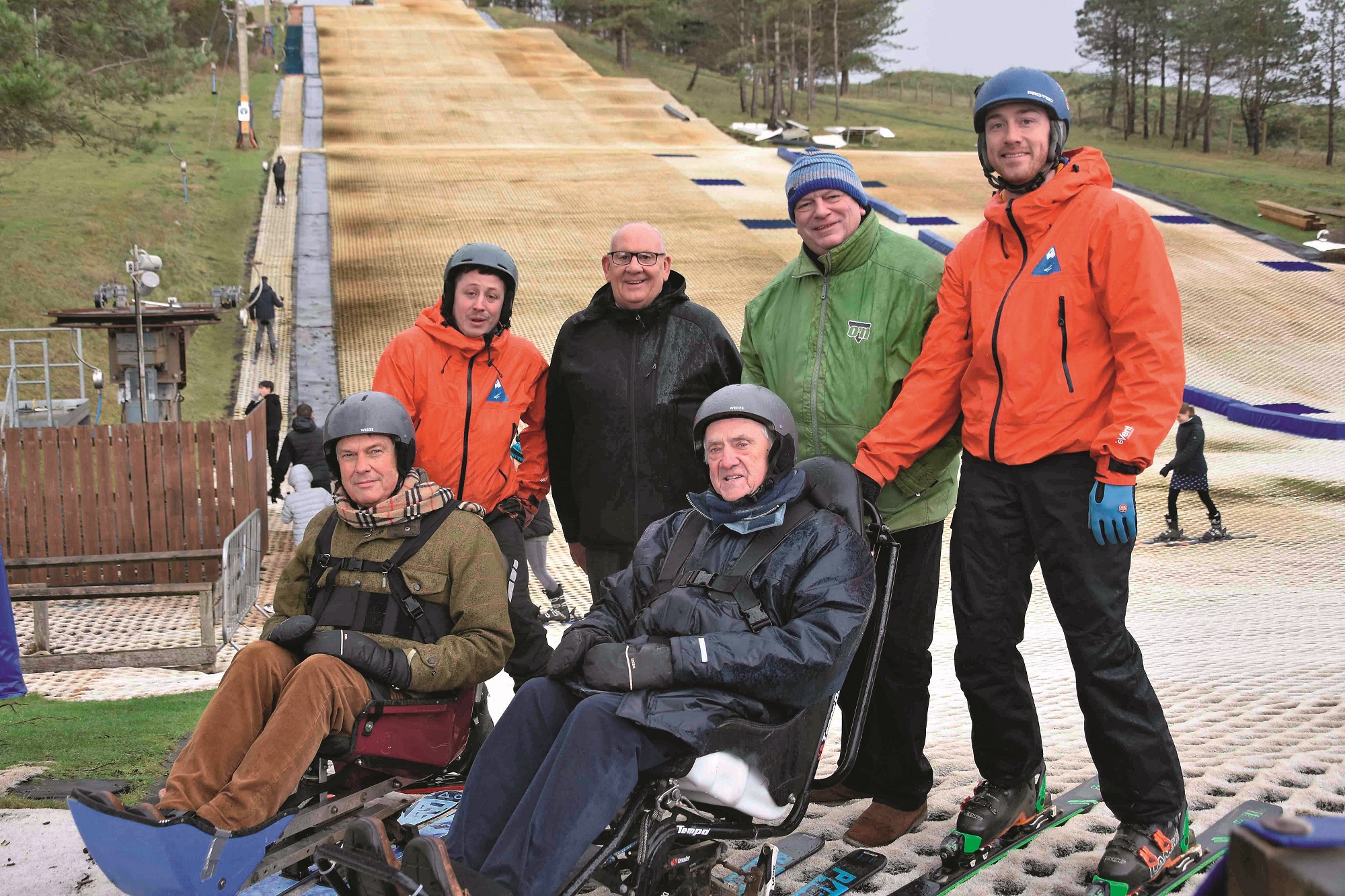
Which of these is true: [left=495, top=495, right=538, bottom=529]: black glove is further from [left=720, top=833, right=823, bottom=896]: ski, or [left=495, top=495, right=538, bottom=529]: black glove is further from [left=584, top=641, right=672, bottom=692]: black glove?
[left=720, top=833, right=823, bottom=896]: ski

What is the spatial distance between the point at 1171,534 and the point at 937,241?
581 inches

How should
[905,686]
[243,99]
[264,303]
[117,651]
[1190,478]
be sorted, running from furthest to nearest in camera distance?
[243,99] < [264,303] < [1190,478] < [117,651] < [905,686]

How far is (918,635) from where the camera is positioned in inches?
147

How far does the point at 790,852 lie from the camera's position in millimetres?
3613

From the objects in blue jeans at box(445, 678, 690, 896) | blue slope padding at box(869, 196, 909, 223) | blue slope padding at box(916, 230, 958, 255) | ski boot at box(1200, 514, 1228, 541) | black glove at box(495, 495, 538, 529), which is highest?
blue slope padding at box(869, 196, 909, 223)

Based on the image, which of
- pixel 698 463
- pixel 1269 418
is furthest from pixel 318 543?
pixel 1269 418

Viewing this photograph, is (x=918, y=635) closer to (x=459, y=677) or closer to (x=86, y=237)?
(x=459, y=677)

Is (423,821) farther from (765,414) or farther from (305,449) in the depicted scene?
(305,449)

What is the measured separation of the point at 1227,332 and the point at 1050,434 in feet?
67.3

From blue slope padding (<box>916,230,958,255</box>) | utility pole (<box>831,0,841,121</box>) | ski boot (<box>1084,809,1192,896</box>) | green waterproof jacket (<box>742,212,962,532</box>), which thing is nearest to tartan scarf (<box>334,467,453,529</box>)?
green waterproof jacket (<box>742,212,962,532</box>)

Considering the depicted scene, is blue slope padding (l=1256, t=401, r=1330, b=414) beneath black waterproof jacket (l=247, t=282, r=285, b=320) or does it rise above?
beneath

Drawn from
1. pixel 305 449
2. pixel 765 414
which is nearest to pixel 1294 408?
pixel 305 449

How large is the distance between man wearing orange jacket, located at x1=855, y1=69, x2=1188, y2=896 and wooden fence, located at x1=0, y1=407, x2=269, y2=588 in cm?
699

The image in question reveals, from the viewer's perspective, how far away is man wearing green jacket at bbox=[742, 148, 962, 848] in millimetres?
3699
